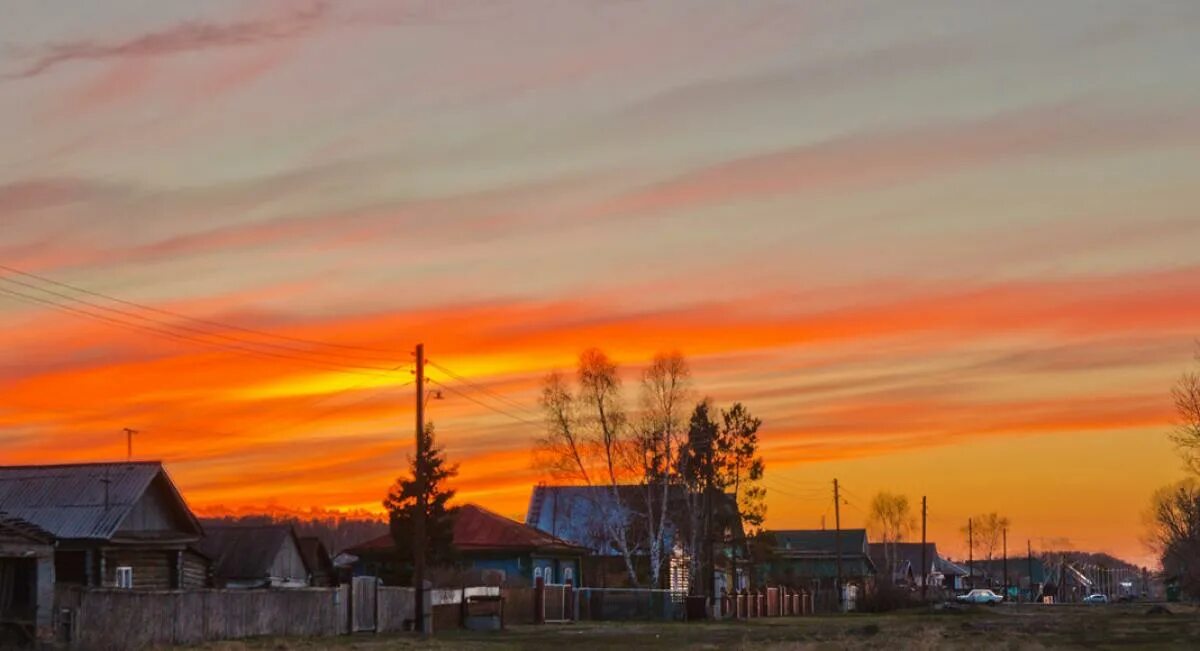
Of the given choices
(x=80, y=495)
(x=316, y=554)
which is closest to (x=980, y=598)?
(x=316, y=554)

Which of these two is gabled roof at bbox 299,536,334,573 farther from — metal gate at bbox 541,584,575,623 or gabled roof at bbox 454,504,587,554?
metal gate at bbox 541,584,575,623

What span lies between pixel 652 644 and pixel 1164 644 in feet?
51.2

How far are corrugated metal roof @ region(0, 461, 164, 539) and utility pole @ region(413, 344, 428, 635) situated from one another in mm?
9233

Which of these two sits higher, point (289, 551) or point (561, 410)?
point (561, 410)

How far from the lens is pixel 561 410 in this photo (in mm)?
92812

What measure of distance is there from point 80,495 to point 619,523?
43247 millimetres

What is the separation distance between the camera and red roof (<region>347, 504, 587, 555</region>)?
287 ft

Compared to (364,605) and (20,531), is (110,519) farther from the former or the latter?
(20,531)

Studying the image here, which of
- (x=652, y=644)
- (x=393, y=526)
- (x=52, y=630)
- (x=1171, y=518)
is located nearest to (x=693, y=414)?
(x=393, y=526)

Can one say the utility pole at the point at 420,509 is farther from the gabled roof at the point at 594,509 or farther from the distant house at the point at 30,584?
the gabled roof at the point at 594,509

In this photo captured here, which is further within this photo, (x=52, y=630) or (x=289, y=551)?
(x=289, y=551)

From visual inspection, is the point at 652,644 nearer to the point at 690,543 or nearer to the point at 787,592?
the point at 690,543

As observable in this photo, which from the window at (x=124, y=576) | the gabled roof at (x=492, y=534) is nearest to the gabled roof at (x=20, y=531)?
→ the window at (x=124, y=576)

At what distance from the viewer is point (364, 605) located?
56.8 meters
